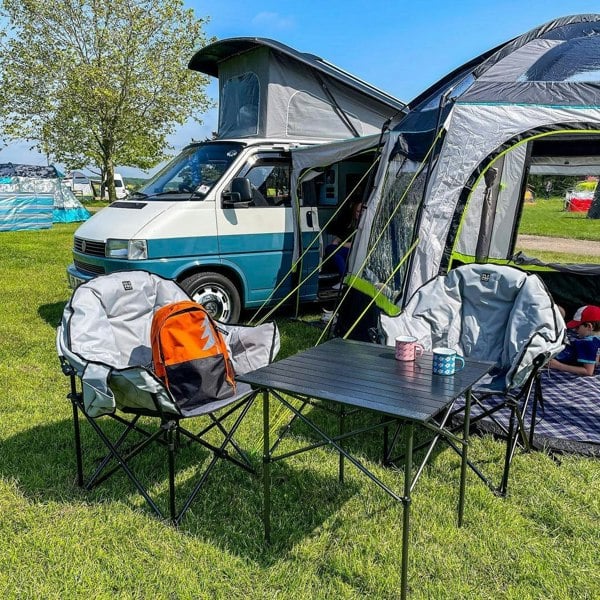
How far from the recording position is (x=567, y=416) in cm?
414

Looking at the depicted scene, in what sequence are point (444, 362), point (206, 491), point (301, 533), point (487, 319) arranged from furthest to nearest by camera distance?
point (487, 319), point (206, 491), point (301, 533), point (444, 362)

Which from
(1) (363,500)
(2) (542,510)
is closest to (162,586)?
(1) (363,500)

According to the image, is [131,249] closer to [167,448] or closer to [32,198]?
[167,448]

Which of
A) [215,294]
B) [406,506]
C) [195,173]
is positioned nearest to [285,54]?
[195,173]

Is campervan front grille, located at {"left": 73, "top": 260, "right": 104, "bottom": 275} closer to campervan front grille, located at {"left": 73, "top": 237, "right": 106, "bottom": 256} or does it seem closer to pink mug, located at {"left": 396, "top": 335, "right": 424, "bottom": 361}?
campervan front grille, located at {"left": 73, "top": 237, "right": 106, "bottom": 256}

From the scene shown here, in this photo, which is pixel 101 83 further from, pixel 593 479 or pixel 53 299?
pixel 593 479

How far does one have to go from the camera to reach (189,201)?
19.8 ft

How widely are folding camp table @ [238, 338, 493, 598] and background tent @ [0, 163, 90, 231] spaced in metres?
17.2

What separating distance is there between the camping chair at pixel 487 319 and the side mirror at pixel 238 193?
2.68 m

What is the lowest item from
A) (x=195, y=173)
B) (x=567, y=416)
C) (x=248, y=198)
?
(x=567, y=416)

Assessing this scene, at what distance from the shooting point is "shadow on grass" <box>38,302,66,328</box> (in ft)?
22.6

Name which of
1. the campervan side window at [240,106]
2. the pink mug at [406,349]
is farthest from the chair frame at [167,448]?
the campervan side window at [240,106]

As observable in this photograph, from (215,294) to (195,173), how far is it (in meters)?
1.40

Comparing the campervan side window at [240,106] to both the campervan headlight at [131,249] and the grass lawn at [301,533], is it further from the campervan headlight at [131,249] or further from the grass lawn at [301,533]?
the grass lawn at [301,533]
